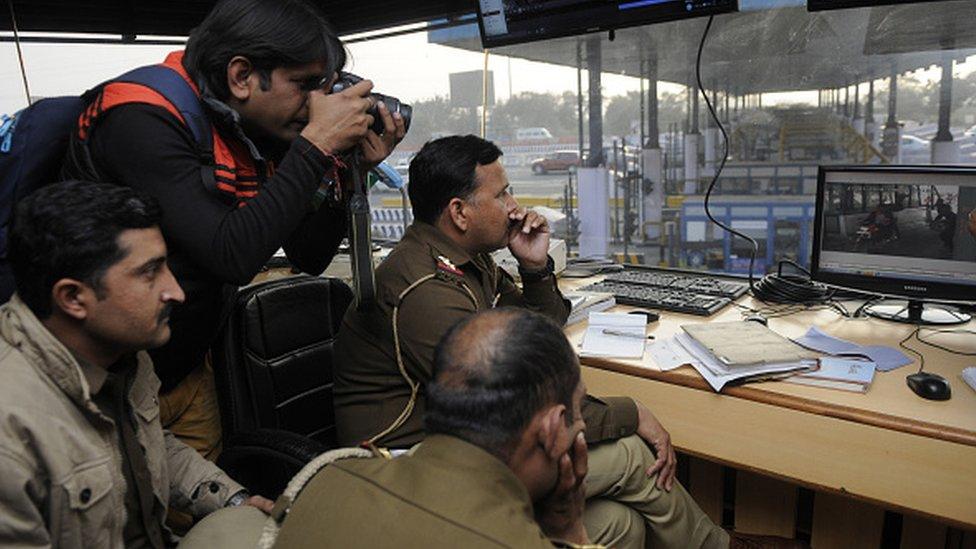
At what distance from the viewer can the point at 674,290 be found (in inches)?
90.2

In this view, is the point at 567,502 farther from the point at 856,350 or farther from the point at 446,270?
the point at 856,350

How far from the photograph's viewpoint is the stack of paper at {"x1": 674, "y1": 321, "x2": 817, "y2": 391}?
1.57 metres

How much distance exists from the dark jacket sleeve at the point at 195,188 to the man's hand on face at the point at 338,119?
0.03 meters

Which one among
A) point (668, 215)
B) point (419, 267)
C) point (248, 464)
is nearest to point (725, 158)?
point (668, 215)

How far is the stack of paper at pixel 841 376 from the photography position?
149 centimetres

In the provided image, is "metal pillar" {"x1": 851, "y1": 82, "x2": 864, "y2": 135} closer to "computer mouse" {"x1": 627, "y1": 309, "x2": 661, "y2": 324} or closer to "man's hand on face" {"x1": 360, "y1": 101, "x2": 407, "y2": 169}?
"computer mouse" {"x1": 627, "y1": 309, "x2": 661, "y2": 324}

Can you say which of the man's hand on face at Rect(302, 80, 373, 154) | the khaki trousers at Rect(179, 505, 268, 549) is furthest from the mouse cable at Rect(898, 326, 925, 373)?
the khaki trousers at Rect(179, 505, 268, 549)

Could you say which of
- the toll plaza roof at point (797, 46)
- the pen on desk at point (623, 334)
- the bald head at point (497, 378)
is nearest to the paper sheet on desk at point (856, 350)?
the pen on desk at point (623, 334)

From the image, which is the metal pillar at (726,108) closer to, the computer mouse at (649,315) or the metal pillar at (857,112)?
the metal pillar at (857,112)

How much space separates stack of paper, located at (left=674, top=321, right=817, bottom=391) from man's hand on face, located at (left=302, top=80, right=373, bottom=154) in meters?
0.97

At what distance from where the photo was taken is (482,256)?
184 centimetres

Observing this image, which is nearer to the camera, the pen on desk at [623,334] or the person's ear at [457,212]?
the person's ear at [457,212]

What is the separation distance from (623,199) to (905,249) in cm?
102

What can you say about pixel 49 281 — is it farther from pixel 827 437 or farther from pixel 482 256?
pixel 827 437
